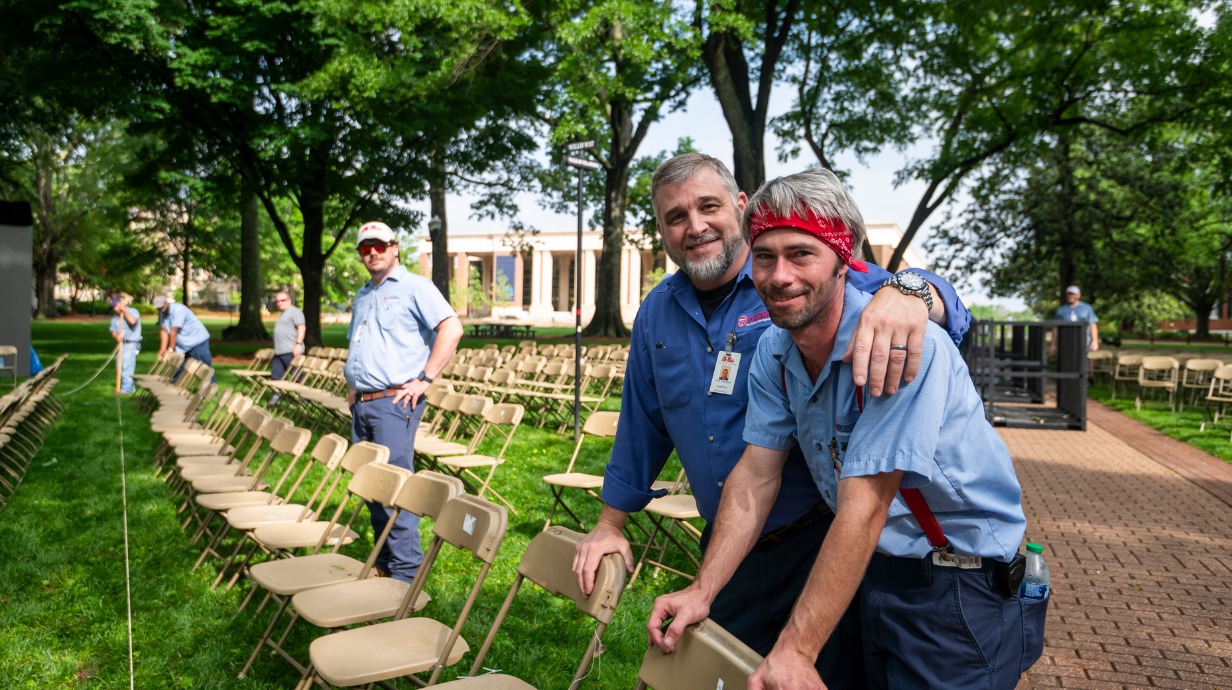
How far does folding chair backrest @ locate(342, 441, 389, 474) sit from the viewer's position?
4488mm

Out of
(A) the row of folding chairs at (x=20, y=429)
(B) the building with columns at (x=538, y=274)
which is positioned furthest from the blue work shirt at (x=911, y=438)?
(B) the building with columns at (x=538, y=274)

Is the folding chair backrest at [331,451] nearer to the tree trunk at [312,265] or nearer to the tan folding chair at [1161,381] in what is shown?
the tan folding chair at [1161,381]

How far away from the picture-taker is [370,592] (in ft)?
11.9

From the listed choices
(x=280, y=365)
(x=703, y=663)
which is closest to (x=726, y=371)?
(x=703, y=663)

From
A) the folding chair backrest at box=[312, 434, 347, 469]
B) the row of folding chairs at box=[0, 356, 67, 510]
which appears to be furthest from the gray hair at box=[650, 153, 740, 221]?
the row of folding chairs at box=[0, 356, 67, 510]

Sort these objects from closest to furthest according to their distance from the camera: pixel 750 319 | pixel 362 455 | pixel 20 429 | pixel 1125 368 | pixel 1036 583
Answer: pixel 1036 583, pixel 750 319, pixel 362 455, pixel 20 429, pixel 1125 368

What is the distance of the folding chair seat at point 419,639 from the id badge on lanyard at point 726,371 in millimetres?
1085

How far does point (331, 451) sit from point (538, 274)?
71.7m

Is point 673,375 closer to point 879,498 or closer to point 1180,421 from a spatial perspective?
point 879,498

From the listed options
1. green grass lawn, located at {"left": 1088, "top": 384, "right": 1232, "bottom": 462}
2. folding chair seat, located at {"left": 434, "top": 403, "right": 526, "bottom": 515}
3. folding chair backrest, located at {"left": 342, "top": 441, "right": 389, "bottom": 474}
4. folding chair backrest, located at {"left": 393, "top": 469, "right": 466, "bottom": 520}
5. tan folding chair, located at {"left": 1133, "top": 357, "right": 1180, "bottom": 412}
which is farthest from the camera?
tan folding chair, located at {"left": 1133, "top": 357, "right": 1180, "bottom": 412}

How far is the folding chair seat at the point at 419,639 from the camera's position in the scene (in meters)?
2.84

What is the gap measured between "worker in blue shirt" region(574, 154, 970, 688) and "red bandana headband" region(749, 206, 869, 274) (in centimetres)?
32

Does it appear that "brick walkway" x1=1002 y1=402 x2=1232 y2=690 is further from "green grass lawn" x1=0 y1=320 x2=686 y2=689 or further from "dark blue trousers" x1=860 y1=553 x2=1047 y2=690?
"dark blue trousers" x1=860 y1=553 x2=1047 y2=690

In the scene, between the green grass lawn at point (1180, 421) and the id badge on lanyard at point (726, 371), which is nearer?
the id badge on lanyard at point (726, 371)
